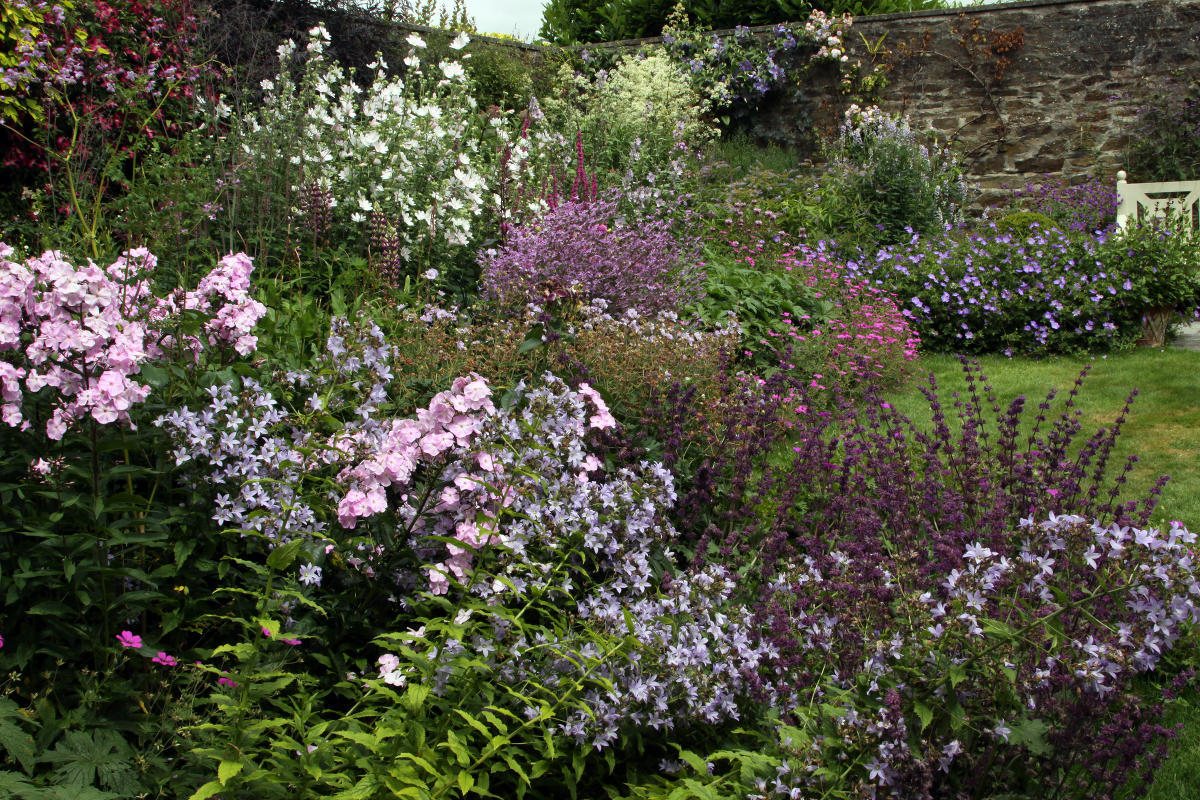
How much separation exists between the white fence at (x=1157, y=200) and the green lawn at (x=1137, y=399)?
266 cm

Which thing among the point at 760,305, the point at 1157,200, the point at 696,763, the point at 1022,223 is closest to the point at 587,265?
the point at 760,305

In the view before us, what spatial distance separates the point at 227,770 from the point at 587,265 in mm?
3932

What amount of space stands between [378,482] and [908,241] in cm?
797

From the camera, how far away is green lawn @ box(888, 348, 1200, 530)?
4543 millimetres

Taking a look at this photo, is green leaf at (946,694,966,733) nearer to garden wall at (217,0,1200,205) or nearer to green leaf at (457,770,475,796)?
green leaf at (457,770,475,796)

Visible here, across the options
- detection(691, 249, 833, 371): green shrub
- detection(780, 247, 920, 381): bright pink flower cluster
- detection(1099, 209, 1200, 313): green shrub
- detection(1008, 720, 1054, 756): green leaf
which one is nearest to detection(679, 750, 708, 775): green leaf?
detection(1008, 720, 1054, 756): green leaf

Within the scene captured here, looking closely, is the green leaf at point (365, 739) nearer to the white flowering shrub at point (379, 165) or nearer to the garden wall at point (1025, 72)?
the white flowering shrub at point (379, 165)

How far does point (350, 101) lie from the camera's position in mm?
6016

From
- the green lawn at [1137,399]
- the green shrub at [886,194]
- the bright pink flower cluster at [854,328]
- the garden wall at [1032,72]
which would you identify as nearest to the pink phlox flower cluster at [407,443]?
the green lawn at [1137,399]

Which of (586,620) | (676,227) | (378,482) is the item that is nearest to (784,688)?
(586,620)

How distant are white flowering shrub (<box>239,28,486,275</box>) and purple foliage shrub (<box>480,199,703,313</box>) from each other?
0.37m

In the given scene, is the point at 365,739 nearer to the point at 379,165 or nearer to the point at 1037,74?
the point at 379,165

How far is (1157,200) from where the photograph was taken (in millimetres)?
9422

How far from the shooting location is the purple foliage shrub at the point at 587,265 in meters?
4.91
